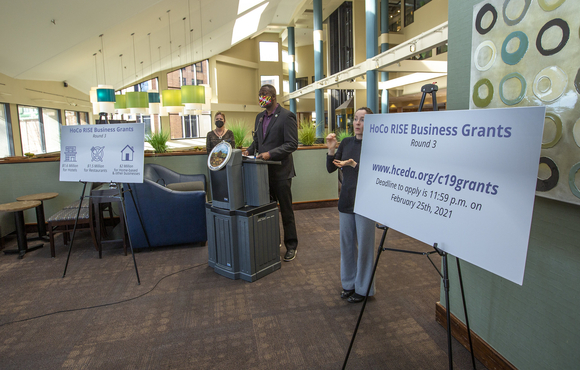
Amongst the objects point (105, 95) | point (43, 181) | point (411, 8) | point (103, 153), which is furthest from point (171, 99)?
point (411, 8)

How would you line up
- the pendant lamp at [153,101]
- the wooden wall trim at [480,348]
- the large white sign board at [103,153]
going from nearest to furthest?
the wooden wall trim at [480,348] → the large white sign board at [103,153] → the pendant lamp at [153,101]

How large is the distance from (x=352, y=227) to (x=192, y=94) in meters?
6.29

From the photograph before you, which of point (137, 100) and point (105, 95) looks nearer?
point (105, 95)

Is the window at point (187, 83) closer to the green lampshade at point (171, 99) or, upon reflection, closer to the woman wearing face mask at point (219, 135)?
the green lampshade at point (171, 99)

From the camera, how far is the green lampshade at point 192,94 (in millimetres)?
7695

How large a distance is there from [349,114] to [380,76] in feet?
8.46

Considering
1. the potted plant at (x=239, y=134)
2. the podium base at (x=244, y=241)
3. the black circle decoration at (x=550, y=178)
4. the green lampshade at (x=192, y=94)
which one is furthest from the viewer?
the green lampshade at (x=192, y=94)

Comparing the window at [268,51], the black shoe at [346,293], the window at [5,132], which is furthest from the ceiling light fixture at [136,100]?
the window at [268,51]

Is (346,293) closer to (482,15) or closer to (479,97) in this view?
(479,97)

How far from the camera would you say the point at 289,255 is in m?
3.51

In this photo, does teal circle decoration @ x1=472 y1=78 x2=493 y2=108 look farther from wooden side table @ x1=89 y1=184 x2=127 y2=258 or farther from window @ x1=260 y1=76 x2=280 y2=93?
window @ x1=260 y1=76 x2=280 y2=93

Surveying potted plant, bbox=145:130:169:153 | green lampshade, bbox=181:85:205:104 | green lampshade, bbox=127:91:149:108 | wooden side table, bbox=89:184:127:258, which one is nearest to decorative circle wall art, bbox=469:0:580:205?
wooden side table, bbox=89:184:127:258

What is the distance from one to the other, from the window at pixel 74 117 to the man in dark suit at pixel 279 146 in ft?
27.3

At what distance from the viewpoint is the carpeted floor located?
2008mm
